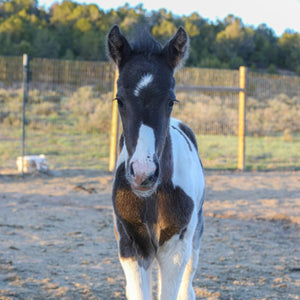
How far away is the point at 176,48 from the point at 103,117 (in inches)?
592

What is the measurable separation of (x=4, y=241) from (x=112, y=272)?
1672mm

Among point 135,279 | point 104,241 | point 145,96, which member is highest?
point 145,96

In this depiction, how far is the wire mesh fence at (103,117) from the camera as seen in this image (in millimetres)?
11359

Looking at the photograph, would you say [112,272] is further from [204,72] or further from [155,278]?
[204,72]

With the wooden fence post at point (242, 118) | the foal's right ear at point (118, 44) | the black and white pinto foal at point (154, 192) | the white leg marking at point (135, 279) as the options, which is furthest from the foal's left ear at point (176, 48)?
the wooden fence post at point (242, 118)

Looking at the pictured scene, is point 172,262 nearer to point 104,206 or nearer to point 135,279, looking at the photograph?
point 135,279

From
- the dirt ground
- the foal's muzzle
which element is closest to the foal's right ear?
the foal's muzzle

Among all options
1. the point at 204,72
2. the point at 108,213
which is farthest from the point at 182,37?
the point at 204,72

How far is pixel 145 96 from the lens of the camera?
2.57m

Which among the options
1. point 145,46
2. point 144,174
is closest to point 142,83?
point 145,46

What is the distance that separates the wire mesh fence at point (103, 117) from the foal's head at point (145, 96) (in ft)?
24.1

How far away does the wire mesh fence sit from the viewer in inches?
447

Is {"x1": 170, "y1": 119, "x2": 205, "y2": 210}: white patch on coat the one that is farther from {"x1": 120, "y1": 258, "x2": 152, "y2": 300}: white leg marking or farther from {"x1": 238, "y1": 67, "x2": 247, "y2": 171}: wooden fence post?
{"x1": 238, "y1": 67, "x2": 247, "y2": 171}: wooden fence post

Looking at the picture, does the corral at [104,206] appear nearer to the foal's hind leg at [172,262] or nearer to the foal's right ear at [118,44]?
the foal's hind leg at [172,262]
